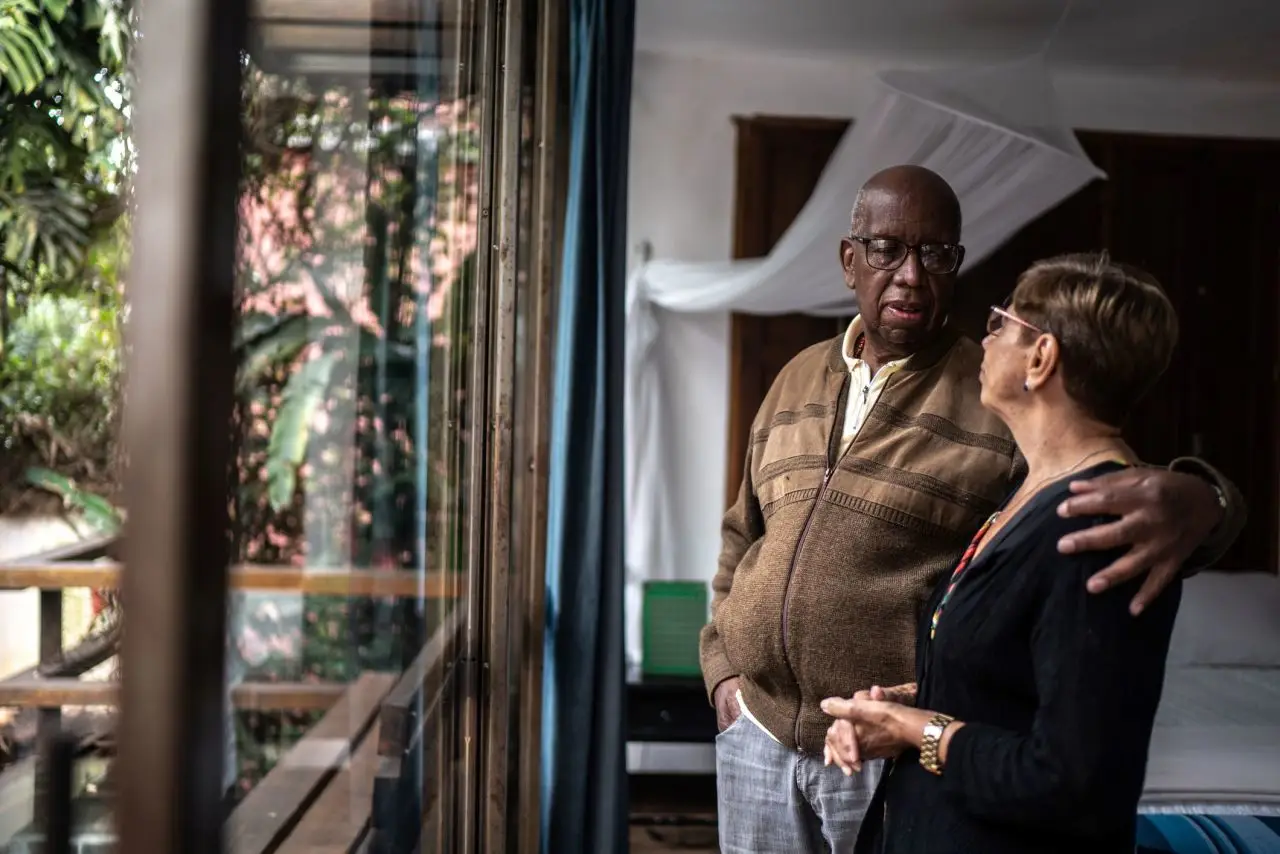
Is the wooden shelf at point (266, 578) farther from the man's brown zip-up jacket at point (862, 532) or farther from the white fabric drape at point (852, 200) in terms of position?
the white fabric drape at point (852, 200)

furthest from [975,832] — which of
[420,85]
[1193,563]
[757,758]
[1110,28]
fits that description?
[1110,28]

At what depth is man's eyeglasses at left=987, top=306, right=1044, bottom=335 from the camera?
108 centimetres

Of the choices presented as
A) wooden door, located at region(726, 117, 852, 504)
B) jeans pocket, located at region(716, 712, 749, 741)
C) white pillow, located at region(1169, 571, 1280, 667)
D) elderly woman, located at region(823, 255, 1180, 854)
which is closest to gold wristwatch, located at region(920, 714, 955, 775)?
elderly woman, located at region(823, 255, 1180, 854)

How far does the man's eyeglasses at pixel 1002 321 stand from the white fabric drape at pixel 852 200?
2196 millimetres

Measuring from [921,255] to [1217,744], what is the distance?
87.7 inches

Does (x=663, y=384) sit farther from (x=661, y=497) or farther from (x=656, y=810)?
(x=656, y=810)

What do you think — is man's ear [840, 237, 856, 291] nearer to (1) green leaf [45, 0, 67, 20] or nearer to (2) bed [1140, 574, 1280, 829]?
(1) green leaf [45, 0, 67, 20]

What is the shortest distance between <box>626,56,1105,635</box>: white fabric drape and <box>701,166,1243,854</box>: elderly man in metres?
1.89

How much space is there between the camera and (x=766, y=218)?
4.30 meters

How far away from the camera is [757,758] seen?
1.54 m

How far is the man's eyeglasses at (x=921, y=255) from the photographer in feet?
4.87

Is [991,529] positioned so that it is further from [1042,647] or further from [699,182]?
[699,182]

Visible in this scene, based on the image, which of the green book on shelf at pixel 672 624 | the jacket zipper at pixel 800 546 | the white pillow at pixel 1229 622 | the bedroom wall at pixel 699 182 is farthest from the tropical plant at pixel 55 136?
the white pillow at pixel 1229 622

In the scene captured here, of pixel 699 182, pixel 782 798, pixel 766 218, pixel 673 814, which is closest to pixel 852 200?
pixel 766 218
